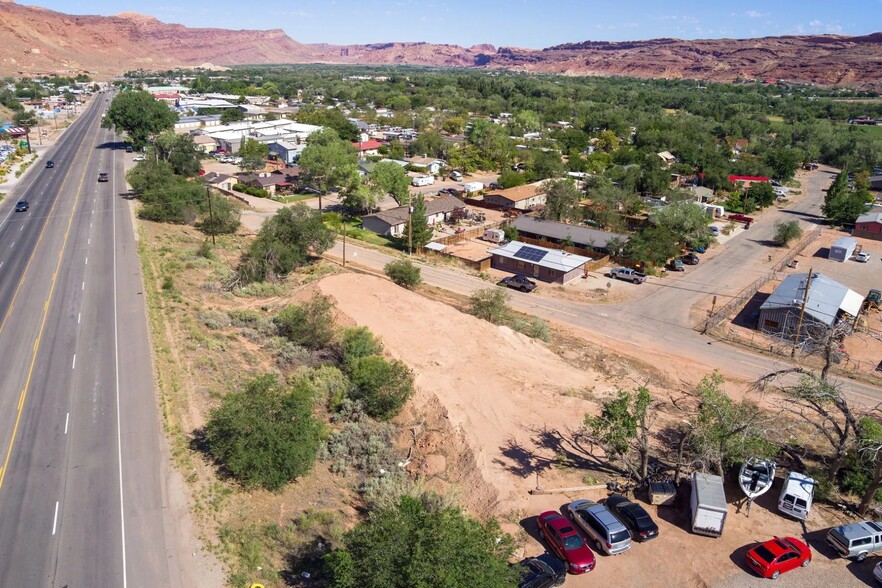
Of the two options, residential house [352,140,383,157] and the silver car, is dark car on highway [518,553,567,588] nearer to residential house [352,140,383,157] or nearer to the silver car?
the silver car

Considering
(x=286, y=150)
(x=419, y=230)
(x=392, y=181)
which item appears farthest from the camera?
(x=286, y=150)

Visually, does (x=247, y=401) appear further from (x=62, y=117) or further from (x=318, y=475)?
(x=62, y=117)

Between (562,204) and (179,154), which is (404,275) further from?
(179,154)

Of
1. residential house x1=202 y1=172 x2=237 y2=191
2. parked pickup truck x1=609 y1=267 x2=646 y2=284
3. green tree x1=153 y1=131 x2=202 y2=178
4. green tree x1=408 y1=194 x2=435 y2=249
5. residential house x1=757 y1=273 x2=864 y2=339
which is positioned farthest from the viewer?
green tree x1=153 y1=131 x2=202 y2=178

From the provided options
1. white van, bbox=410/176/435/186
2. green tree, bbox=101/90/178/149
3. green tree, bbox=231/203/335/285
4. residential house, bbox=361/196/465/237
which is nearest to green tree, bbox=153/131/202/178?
green tree, bbox=101/90/178/149

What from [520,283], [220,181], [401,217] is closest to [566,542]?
[520,283]
